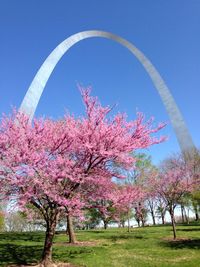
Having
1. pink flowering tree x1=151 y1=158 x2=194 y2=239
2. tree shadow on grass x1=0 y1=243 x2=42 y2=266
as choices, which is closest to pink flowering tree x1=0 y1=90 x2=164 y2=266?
tree shadow on grass x1=0 y1=243 x2=42 y2=266

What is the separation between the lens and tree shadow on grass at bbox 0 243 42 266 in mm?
14855

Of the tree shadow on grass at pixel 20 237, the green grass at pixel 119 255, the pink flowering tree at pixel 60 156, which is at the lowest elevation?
the green grass at pixel 119 255

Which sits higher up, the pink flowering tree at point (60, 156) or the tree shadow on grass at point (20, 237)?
the pink flowering tree at point (60, 156)

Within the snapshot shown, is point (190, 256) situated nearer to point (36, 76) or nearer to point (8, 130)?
point (8, 130)

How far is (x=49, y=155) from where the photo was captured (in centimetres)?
1494

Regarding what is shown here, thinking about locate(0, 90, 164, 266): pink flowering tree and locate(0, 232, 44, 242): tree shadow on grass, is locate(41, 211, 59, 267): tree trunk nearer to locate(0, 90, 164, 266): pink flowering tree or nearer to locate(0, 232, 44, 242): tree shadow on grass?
locate(0, 90, 164, 266): pink flowering tree

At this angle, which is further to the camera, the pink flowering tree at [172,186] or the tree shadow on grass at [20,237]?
the pink flowering tree at [172,186]

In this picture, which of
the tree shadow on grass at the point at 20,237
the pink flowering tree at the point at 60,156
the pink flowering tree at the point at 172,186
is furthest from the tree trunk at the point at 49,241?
the pink flowering tree at the point at 172,186

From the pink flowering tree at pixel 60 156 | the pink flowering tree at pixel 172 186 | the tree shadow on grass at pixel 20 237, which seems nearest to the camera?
the pink flowering tree at pixel 60 156

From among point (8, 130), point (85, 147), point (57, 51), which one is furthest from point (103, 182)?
point (57, 51)

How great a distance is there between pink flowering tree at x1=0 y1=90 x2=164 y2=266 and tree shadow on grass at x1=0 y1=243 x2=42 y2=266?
1679 millimetres

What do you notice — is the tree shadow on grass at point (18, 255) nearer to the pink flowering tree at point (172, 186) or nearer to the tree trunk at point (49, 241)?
the tree trunk at point (49, 241)

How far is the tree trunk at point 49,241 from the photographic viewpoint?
1390 centimetres

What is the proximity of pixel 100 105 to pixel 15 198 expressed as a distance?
5.32 m
